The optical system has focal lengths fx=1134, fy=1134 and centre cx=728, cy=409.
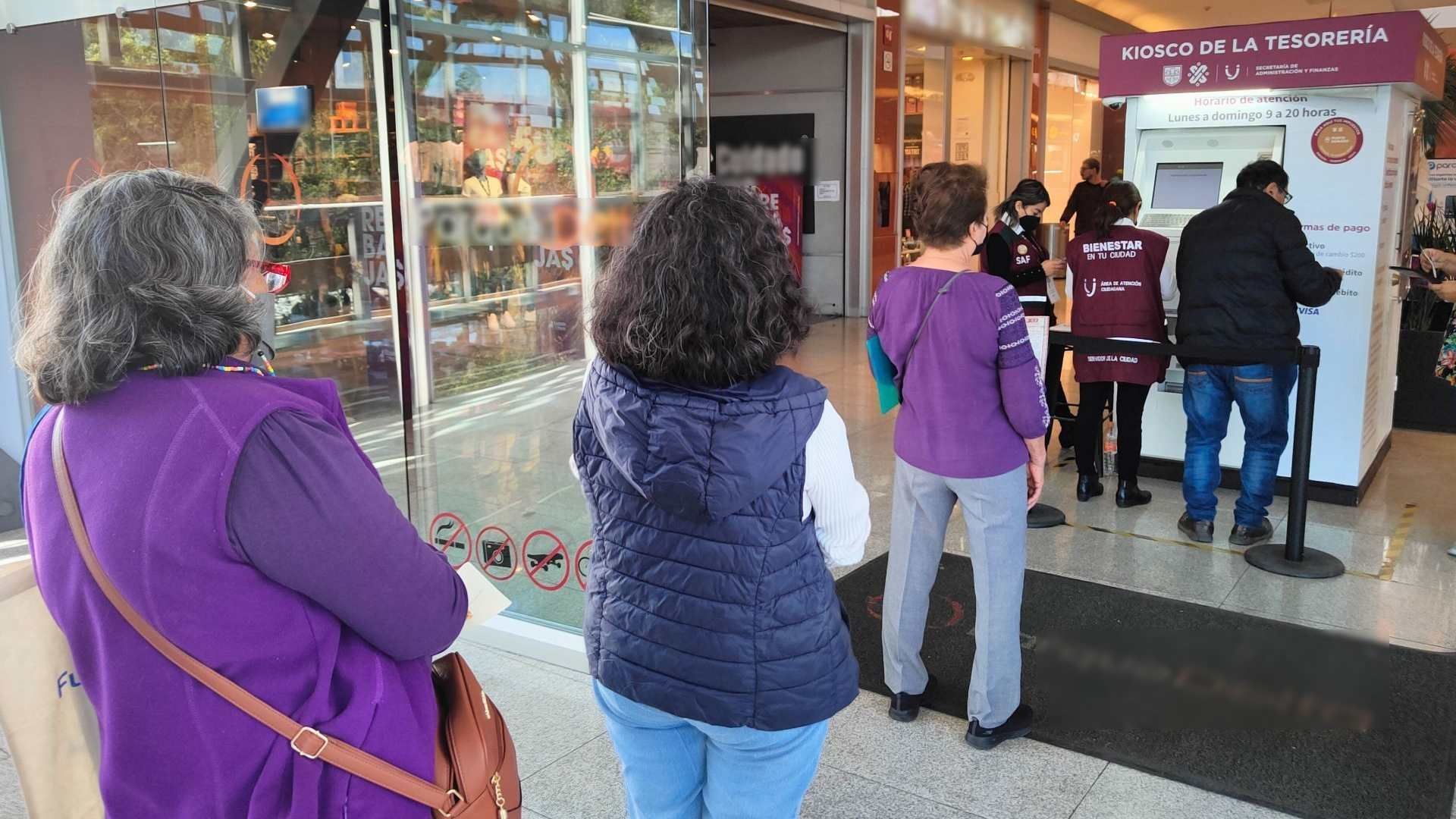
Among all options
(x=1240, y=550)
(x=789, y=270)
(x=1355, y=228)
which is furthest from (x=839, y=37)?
(x=789, y=270)

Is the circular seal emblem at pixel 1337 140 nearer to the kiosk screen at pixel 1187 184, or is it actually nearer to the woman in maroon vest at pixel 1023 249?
the kiosk screen at pixel 1187 184

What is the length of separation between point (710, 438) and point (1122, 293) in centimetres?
395

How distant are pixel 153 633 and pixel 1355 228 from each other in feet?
17.7

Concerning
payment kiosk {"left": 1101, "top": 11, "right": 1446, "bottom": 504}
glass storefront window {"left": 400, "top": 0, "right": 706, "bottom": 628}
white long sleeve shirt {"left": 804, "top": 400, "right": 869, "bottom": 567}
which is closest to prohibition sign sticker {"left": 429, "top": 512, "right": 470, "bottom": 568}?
glass storefront window {"left": 400, "top": 0, "right": 706, "bottom": 628}

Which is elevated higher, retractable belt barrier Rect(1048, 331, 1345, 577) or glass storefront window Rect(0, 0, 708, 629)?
glass storefront window Rect(0, 0, 708, 629)

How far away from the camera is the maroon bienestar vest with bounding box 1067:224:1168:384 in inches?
199

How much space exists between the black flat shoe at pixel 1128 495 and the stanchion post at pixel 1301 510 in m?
0.81

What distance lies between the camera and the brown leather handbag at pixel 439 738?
131 centimetres

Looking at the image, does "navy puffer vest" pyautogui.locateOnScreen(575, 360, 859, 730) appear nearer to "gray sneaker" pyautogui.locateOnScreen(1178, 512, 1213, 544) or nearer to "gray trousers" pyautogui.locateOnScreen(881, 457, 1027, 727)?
"gray trousers" pyautogui.locateOnScreen(881, 457, 1027, 727)

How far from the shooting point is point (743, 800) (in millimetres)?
1785

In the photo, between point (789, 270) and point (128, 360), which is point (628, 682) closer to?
point (789, 270)

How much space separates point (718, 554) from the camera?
1.69 m

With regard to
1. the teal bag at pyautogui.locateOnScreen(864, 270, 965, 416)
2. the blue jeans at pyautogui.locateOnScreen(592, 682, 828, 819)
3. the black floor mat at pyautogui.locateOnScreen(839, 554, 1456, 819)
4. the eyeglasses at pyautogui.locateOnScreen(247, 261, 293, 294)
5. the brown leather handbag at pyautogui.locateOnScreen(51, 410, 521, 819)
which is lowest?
the black floor mat at pyautogui.locateOnScreen(839, 554, 1456, 819)

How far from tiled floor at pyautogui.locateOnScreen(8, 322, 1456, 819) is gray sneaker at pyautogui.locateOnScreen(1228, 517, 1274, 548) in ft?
0.44
